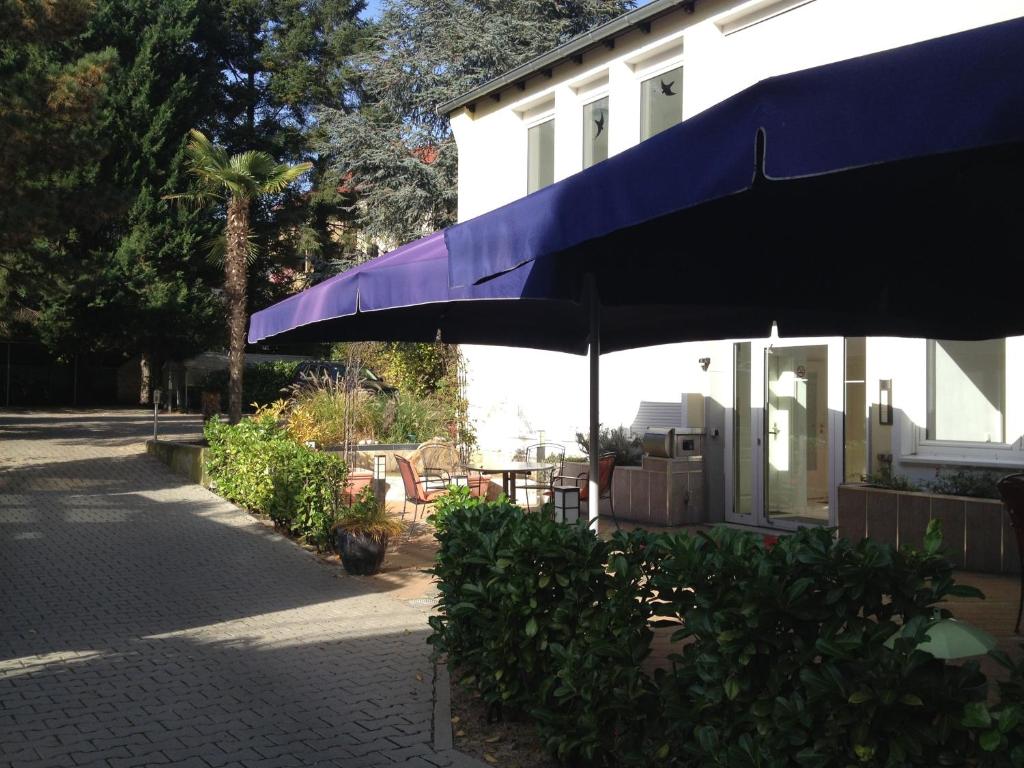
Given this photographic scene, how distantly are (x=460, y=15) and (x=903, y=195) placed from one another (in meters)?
27.0

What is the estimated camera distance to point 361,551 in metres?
9.20

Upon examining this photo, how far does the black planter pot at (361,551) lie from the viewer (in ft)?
30.1

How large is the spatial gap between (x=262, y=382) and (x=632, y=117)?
22541mm

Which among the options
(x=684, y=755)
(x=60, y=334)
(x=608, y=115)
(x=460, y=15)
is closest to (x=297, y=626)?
(x=684, y=755)

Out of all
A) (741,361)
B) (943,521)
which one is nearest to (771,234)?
(943,521)

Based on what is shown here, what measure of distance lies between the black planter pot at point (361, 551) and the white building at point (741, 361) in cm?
457

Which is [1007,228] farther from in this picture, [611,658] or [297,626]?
[297,626]

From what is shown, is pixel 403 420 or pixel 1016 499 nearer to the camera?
pixel 1016 499

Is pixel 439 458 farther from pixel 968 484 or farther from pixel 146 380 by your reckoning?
pixel 146 380

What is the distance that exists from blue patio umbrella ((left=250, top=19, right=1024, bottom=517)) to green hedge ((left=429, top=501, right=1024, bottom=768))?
4.06 feet

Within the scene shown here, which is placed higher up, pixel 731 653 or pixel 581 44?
pixel 581 44

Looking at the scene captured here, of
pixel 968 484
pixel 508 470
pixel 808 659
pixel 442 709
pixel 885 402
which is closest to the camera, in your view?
pixel 808 659

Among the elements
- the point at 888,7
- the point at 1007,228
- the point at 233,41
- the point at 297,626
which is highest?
the point at 233,41

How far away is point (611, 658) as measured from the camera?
3.97m
